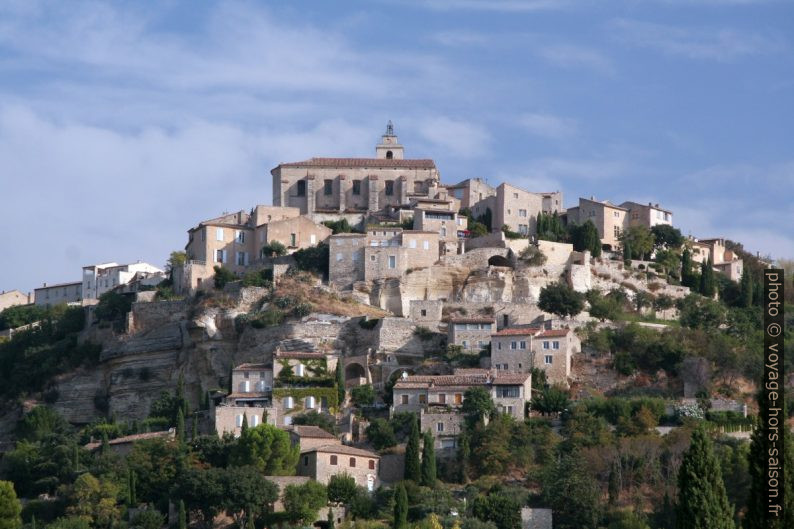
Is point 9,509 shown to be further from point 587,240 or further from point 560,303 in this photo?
point 587,240

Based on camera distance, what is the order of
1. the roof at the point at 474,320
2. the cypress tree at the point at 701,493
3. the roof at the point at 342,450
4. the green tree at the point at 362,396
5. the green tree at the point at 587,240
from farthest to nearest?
the green tree at the point at 587,240 → the roof at the point at 474,320 → the green tree at the point at 362,396 → the roof at the point at 342,450 → the cypress tree at the point at 701,493

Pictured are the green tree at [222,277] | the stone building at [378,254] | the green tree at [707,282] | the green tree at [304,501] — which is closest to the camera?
the green tree at [304,501]

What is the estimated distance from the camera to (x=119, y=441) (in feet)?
251

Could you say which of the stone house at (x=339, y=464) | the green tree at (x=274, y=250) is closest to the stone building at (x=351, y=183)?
the green tree at (x=274, y=250)

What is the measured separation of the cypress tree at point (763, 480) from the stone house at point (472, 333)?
39.8 m

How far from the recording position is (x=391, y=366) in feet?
266

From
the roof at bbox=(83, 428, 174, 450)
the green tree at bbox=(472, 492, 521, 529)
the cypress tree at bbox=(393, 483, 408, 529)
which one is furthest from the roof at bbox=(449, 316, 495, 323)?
the cypress tree at bbox=(393, 483, 408, 529)

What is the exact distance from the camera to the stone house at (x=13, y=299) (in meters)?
112

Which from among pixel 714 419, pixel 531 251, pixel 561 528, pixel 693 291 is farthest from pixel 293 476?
pixel 693 291

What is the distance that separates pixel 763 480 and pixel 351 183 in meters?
59.7

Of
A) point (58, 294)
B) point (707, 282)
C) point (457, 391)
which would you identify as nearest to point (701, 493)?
point (457, 391)

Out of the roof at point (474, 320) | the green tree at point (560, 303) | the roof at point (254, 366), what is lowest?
the roof at point (254, 366)

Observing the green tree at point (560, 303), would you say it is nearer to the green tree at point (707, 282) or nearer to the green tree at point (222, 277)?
the green tree at point (707, 282)

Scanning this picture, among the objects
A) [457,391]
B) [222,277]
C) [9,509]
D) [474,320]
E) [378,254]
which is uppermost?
[378,254]
